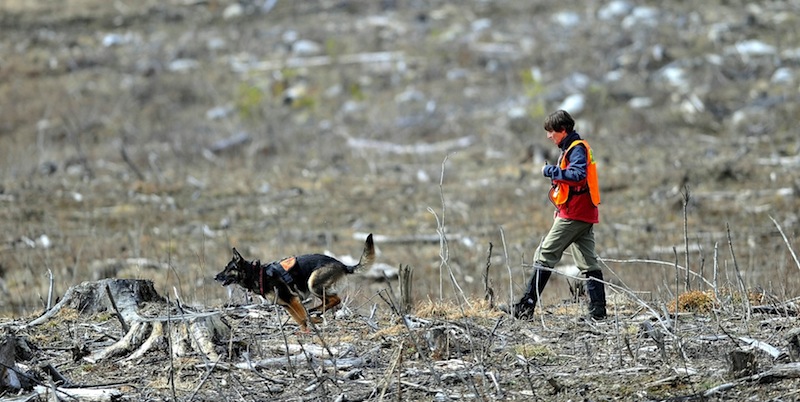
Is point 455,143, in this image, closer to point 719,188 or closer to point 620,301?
point 719,188

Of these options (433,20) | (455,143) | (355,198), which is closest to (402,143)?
(455,143)

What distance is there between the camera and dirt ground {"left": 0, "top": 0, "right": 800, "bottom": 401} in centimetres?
568

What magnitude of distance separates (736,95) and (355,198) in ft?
31.0

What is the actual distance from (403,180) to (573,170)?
419 inches

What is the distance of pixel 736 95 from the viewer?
20.8m

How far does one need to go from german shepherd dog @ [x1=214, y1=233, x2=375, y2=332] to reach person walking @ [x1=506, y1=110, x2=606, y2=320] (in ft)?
4.13

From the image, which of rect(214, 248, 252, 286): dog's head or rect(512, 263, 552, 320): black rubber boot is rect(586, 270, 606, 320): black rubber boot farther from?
rect(214, 248, 252, 286): dog's head

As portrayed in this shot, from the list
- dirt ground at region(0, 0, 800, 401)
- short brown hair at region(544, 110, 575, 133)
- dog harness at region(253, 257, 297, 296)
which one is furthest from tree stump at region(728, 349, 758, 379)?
dog harness at region(253, 257, 297, 296)

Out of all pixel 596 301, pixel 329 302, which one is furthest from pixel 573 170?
pixel 329 302

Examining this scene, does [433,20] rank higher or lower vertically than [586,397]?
higher

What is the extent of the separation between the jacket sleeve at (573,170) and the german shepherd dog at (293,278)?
4.53 ft

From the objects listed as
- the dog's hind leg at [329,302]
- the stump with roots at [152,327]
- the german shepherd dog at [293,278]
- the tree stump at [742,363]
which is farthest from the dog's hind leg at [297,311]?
the tree stump at [742,363]

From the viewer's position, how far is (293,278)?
703 centimetres

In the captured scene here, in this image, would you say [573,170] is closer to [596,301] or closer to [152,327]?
[596,301]
